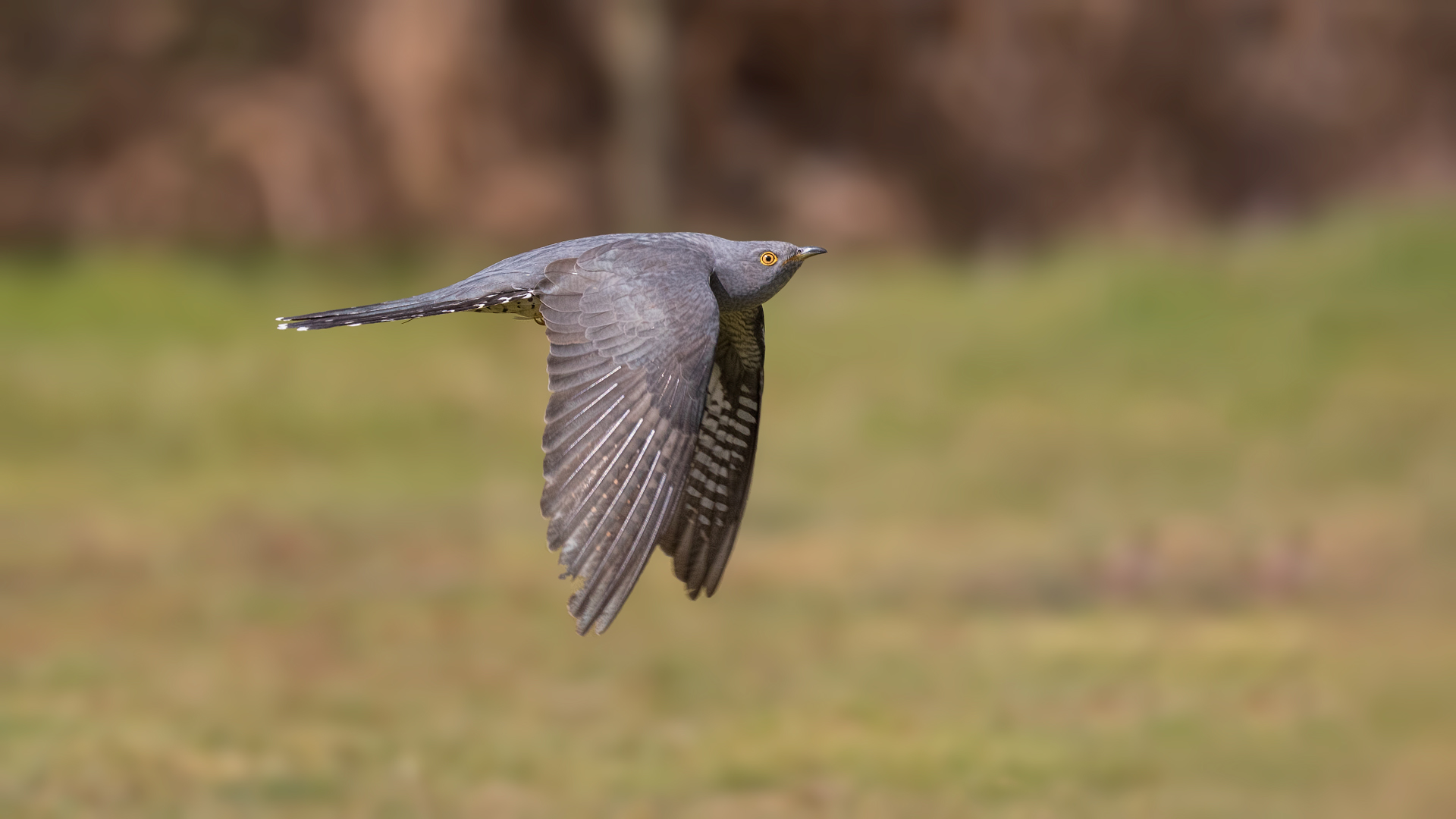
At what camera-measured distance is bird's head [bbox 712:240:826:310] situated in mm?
5883

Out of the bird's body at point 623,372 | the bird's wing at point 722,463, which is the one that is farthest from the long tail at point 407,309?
the bird's wing at point 722,463

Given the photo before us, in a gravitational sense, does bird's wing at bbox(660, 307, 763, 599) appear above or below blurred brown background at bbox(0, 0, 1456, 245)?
below

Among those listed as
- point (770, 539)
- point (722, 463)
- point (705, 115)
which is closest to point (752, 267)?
point (722, 463)

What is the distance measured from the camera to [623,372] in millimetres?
5238

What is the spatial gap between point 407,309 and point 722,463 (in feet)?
4.65

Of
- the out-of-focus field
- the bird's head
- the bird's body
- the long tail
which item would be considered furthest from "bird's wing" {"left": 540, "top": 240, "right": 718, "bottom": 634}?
the out-of-focus field

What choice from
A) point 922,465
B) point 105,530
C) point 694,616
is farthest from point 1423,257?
point 105,530

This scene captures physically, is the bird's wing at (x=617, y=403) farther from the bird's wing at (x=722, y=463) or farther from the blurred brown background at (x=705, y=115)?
the blurred brown background at (x=705, y=115)

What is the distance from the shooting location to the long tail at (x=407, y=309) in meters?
5.40

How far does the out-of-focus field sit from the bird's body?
11.2ft

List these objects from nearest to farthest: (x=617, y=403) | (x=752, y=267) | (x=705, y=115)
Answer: (x=617, y=403)
(x=752, y=267)
(x=705, y=115)

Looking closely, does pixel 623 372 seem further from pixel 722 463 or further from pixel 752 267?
pixel 722 463

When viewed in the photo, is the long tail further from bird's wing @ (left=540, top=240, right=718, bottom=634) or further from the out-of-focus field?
the out-of-focus field

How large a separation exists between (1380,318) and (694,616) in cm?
770
